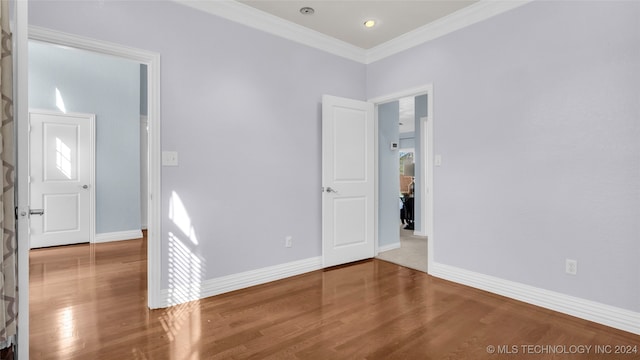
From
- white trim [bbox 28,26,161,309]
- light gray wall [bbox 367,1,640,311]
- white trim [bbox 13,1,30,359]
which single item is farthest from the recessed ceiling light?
white trim [bbox 13,1,30,359]

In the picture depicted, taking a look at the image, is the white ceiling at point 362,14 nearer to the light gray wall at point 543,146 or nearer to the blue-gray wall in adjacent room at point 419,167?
the light gray wall at point 543,146

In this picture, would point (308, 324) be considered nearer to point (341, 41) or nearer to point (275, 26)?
point (275, 26)

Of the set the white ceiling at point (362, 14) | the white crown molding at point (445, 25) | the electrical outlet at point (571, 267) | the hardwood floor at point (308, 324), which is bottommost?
the hardwood floor at point (308, 324)

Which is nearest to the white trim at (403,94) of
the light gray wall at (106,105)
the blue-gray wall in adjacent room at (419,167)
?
the blue-gray wall in adjacent room at (419,167)

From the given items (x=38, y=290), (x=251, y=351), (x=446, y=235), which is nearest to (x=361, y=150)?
(x=446, y=235)

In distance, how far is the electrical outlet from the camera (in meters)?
2.55

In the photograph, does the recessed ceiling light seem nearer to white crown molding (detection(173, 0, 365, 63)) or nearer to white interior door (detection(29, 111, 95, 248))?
white crown molding (detection(173, 0, 365, 63))

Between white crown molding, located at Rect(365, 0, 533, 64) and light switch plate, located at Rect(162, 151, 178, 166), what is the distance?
2.75 metres

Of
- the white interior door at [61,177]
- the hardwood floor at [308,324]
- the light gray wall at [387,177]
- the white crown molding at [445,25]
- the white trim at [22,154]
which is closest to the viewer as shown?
the white trim at [22,154]

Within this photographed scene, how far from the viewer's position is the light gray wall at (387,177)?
4.51 meters

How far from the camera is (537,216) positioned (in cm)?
275

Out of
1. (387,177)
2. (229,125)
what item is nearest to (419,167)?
(387,177)

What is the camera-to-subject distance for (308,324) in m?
2.39

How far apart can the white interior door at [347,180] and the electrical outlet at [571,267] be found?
2073 mm
